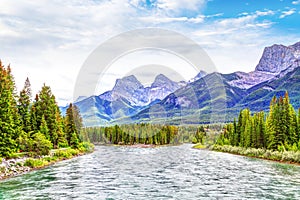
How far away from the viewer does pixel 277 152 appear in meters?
69.2

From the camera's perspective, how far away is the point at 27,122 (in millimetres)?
66375

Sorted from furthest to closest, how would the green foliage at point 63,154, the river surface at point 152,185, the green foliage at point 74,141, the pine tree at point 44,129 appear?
the green foliage at point 74,141 < the green foliage at point 63,154 < the pine tree at point 44,129 < the river surface at point 152,185

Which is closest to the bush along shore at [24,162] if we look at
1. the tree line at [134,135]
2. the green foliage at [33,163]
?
the green foliage at [33,163]

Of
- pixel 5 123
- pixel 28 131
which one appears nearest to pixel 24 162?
pixel 5 123

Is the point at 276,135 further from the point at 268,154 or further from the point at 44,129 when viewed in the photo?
the point at 44,129

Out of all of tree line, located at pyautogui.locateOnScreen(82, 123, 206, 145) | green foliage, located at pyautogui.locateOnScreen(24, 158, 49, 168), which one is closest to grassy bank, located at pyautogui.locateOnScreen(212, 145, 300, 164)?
green foliage, located at pyautogui.locateOnScreen(24, 158, 49, 168)

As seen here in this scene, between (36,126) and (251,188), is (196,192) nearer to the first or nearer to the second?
(251,188)

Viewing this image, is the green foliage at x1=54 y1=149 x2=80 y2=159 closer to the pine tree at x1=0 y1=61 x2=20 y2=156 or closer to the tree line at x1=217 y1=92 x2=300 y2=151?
the pine tree at x1=0 y1=61 x2=20 y2=156

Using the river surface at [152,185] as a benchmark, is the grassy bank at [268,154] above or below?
above

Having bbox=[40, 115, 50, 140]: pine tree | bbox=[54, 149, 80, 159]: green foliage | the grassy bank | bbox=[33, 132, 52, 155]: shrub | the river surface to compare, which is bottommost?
the river surface

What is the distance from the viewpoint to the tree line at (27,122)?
49750 mm

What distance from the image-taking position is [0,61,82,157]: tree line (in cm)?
4975

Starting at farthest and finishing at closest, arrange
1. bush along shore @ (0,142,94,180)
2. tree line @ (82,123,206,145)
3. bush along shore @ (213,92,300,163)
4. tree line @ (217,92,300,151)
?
tree line @ (82,123,206,145) < tree line @ (217,92,300,151) < bush along shore @ (213,92,300,163) < bush along shore @ (0,142,94,180)

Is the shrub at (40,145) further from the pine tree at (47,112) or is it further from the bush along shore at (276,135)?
the bush along shore at (276,135)
